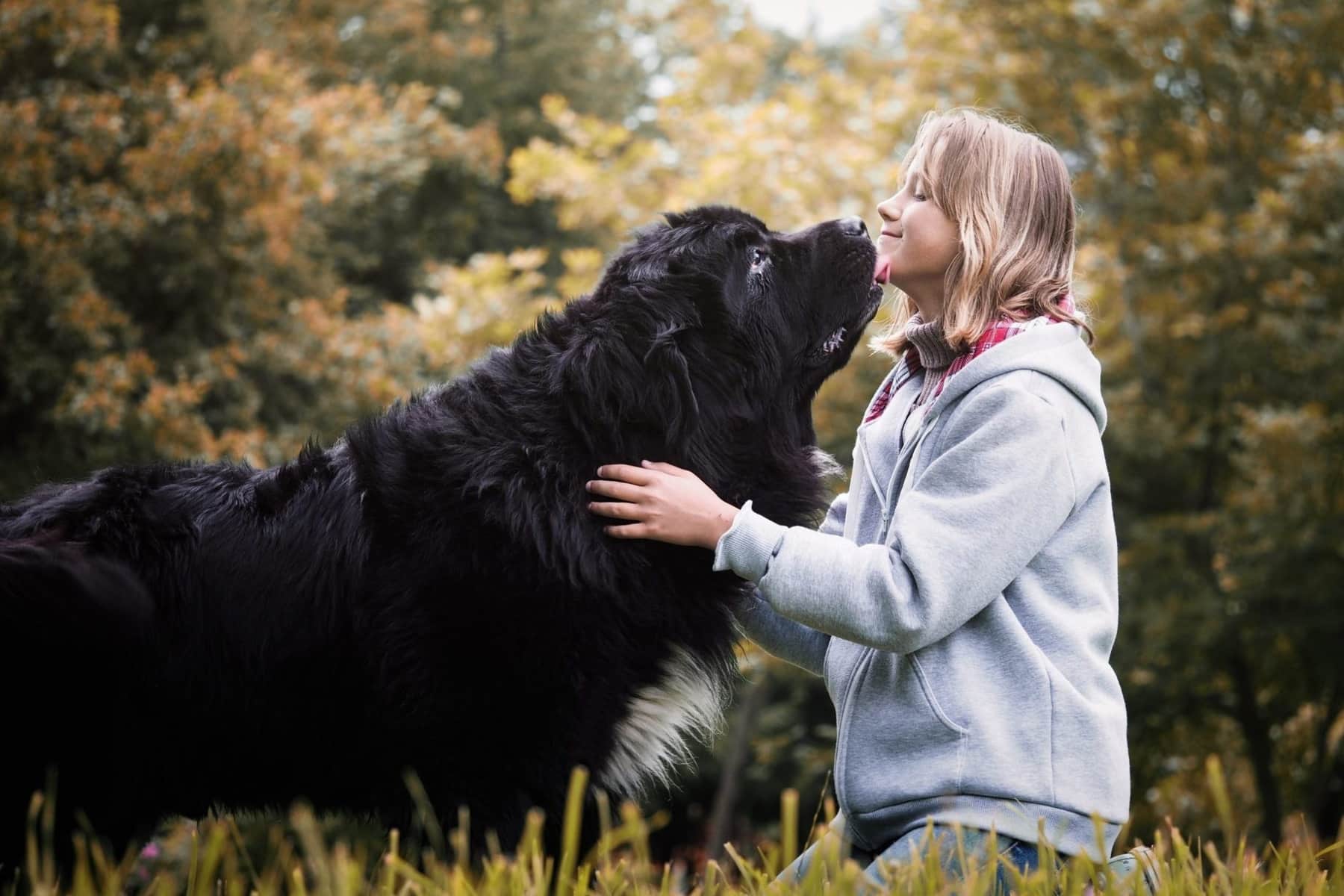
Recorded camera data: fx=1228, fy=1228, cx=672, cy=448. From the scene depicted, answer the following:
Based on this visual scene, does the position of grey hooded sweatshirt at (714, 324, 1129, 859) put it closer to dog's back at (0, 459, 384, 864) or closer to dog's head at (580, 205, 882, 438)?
dog's head at (580, 205, 882, 438)

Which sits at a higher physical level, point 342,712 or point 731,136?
point 342,712

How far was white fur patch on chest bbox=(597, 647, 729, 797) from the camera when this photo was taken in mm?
2674

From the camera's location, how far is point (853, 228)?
123 inches

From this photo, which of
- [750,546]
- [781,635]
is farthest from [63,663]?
[781,635]

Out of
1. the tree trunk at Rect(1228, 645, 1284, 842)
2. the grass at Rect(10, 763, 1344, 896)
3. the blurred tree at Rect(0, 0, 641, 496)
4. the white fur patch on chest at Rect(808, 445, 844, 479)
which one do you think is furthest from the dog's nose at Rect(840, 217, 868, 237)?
the tree trunk at Rect(1228, 645, 1284, 842)

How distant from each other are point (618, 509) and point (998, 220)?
1.04 metres

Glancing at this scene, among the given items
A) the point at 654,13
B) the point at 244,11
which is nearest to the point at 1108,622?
the point at 244,11

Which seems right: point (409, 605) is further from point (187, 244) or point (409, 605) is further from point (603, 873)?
point (187, 244)

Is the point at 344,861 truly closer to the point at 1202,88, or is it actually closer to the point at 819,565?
the point at 819,565

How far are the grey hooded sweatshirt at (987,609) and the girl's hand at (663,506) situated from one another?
101 millimetres

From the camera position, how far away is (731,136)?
1162 cm

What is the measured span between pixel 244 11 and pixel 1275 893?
11202mm

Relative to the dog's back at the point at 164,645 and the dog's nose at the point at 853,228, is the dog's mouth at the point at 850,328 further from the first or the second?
the dog's back at the point at 164,645

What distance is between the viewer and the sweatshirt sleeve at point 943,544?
2.33 meters
